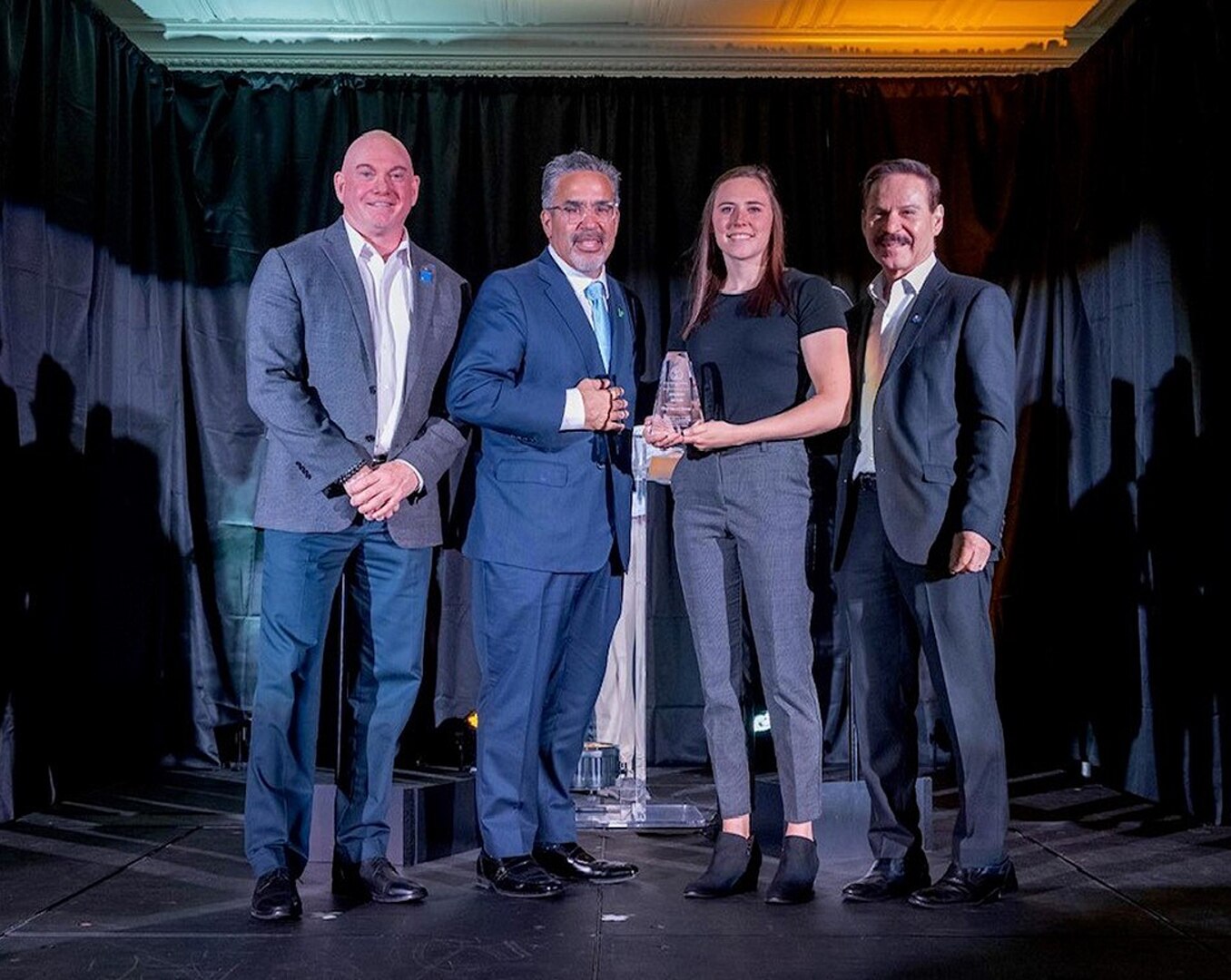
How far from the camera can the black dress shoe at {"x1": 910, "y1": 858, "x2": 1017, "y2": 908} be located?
2.83m

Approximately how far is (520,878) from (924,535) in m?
1.20

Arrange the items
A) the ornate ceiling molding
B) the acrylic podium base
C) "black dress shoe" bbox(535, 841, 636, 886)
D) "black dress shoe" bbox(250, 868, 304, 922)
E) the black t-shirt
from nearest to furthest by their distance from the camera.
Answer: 1. "black dress shoe" bbox(250, 868, 304, 922)
2. the black t-shirt
3. "black dress shoe" bbox(535, 841, 636, 886)
4. the acrylic podium base
5. the ornate ceiling molding

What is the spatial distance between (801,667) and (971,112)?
3.41 m

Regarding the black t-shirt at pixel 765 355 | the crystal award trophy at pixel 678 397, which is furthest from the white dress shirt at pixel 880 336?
the crystal award trophy at pixel 678 397

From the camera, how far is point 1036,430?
5.26 metres

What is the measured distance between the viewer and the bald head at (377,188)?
119 inches

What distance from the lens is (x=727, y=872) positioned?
2.93 m

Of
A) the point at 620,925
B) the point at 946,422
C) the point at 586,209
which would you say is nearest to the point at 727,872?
the point at 620,925

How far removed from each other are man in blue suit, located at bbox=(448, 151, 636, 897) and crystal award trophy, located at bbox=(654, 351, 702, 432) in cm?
13

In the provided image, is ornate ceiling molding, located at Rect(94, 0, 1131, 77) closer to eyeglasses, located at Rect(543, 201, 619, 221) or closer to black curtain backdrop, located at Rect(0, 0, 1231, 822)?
black curtain backdrop, located at Rect(0, 0, 1231, 822)

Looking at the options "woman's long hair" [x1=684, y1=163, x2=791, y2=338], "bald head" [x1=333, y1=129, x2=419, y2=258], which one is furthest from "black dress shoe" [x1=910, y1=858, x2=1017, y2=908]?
"bald head" [x1=333, y1=129, x2=419, y2=258]

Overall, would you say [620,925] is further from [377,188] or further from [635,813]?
[377,188]

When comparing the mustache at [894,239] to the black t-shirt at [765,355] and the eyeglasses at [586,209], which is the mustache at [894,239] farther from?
the eyeglasses at [586,209]

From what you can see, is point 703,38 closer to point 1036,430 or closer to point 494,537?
point 1036,430
